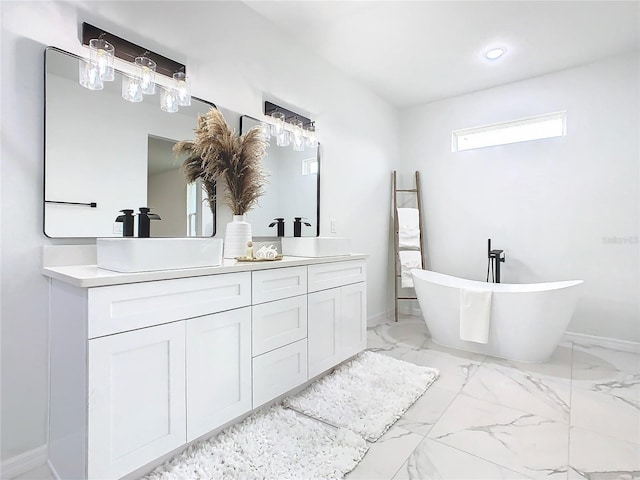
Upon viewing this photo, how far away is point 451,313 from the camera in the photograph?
2.93 metres

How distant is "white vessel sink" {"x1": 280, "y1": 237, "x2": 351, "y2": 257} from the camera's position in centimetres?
229

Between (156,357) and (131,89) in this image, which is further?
(131,89)

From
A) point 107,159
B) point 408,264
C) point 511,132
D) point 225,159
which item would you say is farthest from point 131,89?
point 511,132

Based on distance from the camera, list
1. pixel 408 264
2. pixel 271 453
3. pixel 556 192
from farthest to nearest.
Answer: pixel 408 264, pixel 556 192, pixel 271 453

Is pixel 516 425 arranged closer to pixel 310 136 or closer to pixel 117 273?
pixel 117 273

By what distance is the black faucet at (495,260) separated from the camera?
3.36 metres

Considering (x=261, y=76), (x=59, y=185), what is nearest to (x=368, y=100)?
(x=261, y=76)

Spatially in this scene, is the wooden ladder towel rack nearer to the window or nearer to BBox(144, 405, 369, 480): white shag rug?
the window

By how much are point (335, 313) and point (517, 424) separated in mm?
1213

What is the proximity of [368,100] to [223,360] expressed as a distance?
315 centimetres

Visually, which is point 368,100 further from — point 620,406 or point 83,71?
point 620,406

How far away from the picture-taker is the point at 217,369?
1.58 m

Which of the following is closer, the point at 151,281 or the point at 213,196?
the point at 151,281

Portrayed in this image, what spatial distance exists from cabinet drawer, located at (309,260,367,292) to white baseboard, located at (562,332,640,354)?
2285 millimetres
